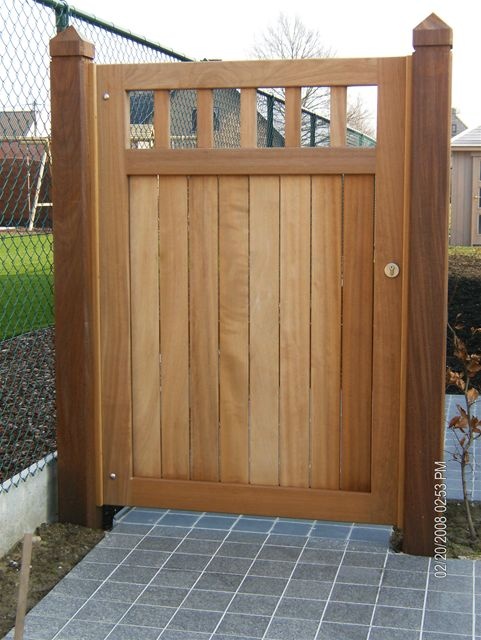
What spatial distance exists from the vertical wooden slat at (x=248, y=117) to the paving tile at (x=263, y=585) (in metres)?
1.62

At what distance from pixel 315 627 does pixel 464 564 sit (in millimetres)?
801

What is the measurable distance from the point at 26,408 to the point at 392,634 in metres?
3.08

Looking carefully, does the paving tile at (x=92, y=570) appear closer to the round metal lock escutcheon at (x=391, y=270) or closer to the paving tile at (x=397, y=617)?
the paving tile at (x=397, y=617)

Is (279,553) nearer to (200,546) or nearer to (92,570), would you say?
(200,546)

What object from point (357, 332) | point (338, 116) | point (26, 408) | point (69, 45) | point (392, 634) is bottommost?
point (392, 634)

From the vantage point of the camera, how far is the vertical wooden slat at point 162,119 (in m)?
3.60

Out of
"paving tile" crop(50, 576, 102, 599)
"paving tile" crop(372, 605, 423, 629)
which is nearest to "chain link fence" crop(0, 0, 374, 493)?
"paving tile" crop(50, 576, 102, 599)

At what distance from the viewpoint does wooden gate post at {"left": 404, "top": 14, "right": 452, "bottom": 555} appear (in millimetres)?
3305

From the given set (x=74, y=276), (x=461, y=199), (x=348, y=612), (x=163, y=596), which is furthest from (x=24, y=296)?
(x=461, y=199)

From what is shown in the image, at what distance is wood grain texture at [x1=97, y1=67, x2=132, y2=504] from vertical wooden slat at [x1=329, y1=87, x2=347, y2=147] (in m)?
0.82

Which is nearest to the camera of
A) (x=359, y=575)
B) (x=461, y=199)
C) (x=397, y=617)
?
(x=397, y=617)

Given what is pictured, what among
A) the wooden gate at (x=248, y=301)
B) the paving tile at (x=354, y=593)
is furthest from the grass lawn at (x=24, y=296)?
the paving tile at (x=354, y=593)

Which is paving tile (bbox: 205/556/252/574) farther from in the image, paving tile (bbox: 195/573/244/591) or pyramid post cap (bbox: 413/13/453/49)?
pyramid post cap (bbox: 413/13/453/49)

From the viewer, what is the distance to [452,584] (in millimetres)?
3240
